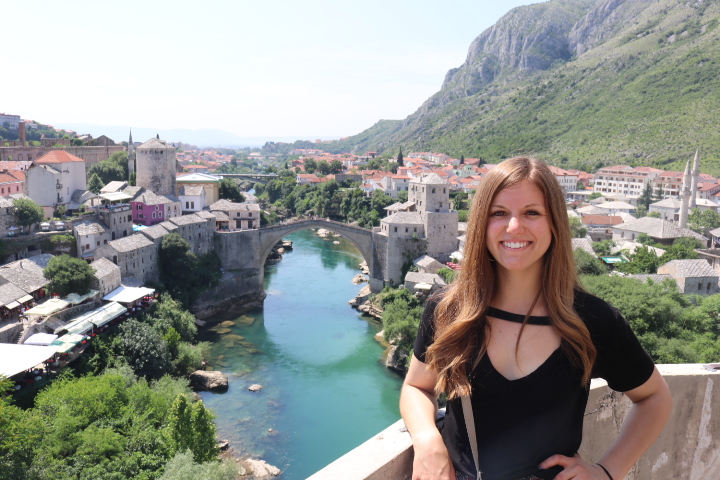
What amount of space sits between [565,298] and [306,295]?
20.4 m

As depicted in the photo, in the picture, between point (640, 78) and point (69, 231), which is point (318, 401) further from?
point (640, 78)

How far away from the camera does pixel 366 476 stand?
1.42m

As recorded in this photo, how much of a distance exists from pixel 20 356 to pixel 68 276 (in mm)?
3652

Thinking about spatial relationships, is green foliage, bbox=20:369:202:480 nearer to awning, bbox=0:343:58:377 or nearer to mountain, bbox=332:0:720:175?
awning, bbox=0:343:58:377

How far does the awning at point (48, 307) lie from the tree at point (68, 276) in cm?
55

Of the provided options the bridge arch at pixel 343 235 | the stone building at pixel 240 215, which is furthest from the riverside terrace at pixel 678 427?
the stone building at pixel 240 215

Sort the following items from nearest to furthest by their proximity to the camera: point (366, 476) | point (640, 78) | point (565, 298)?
point (366, 476) < point (565, 298) < point (640, 78)

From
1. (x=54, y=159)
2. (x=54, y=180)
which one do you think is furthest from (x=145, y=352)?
(x=54, y=159)

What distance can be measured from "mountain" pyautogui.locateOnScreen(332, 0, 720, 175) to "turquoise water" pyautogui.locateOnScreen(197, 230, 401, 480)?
27992 millimetres

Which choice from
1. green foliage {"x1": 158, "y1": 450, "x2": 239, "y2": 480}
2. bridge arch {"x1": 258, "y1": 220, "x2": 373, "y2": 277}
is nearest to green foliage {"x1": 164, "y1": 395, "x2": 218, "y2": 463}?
green foliage {"x1": 158, "y1": 450, "x2": 239, "y2": 480}

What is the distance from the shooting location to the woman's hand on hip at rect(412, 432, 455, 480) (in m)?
1.43

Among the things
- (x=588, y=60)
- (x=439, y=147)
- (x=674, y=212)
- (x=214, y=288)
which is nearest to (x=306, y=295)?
(x=214, y=288)

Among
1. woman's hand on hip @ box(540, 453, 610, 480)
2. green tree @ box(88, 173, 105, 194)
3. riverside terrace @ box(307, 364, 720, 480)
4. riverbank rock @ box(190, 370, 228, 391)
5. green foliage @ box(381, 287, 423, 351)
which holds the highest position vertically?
woman's hand on hip @ box(540, 453, 610, 480)

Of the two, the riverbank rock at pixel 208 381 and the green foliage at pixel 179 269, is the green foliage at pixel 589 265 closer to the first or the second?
the riverbank rock at pixel 208 381
